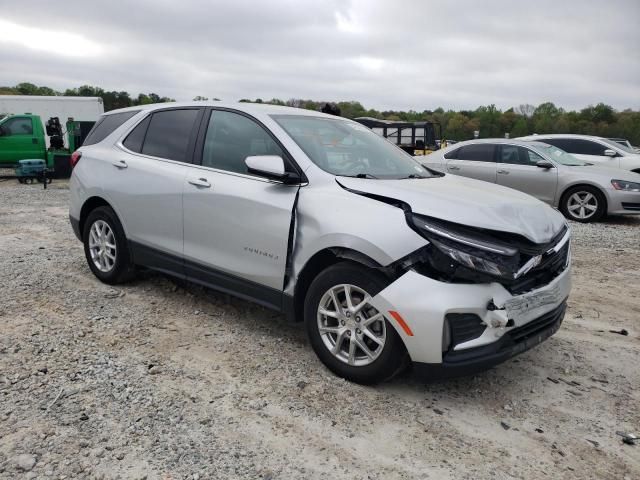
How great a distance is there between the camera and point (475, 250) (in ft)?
9.18

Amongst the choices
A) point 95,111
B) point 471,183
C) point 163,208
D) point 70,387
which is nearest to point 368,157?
point 471,183

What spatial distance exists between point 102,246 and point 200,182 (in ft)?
5.32

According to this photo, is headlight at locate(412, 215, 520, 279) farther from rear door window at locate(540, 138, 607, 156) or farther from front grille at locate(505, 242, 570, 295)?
rear door window at locate(540, 138, 607, 156)

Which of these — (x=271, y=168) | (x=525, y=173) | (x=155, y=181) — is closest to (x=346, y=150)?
(x=271, y=168)

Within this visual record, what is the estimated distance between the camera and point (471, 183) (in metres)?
3.79

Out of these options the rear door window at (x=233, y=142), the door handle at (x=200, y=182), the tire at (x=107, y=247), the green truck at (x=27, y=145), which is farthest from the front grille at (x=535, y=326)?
the green truck at (x=27, y=145)

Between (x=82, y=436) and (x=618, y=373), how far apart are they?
334 centimetres

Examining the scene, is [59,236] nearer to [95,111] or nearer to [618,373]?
[618,373]

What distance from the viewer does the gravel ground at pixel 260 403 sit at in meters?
2.49

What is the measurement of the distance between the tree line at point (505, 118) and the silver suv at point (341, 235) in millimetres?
57397

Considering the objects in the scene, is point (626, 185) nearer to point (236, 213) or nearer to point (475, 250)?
point (475, 250)

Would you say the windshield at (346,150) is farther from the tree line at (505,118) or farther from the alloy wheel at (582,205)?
the tree line at (505,118)

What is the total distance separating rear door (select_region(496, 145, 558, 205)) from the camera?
9.70m

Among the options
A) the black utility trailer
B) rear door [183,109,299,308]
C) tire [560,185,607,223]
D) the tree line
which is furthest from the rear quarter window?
the tree line
